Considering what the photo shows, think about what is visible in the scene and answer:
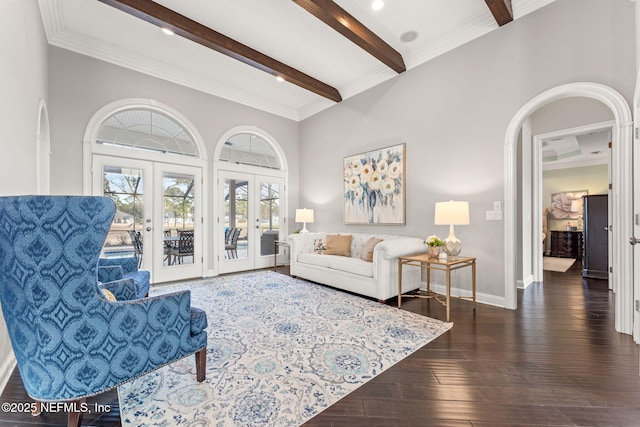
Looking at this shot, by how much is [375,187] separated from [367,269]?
1682 mm

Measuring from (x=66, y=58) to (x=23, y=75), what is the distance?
6.40ft

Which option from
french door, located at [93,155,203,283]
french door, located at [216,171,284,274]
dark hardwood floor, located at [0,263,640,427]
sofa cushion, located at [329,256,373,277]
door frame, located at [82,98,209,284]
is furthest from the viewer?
french door, located at [216,171,284,274]

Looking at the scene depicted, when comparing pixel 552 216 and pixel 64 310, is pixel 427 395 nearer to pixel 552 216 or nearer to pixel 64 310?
pixel 64 310

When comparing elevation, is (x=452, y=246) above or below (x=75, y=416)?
above

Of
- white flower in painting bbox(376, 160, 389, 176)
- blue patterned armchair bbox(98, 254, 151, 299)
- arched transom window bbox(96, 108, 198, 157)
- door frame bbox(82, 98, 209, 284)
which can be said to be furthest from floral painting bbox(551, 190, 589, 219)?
blue patterned armchair bbox(98, 254, 151, 299)

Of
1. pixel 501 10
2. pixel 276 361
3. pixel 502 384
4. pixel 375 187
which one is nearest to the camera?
pixel 502 384

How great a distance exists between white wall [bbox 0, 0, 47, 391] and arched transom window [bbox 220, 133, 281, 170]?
9.01 feet

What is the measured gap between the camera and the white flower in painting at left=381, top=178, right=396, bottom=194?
453 cm

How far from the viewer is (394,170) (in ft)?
14.8

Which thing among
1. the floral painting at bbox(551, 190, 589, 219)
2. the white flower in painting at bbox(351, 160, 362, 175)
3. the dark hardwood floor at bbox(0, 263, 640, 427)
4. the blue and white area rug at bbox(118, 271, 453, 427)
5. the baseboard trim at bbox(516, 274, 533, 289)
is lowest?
the blue and white area rug at bbox(118, 271, 453, 427)

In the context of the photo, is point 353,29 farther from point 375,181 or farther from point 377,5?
point 375,181

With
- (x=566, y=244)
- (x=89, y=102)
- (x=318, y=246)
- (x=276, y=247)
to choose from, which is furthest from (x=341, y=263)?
(x=566, y=244)

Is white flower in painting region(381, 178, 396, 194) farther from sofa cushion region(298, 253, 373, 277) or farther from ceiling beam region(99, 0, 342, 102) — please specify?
ceiling beam region(99, 0, 342, 102)

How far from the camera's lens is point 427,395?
5.55 ft
